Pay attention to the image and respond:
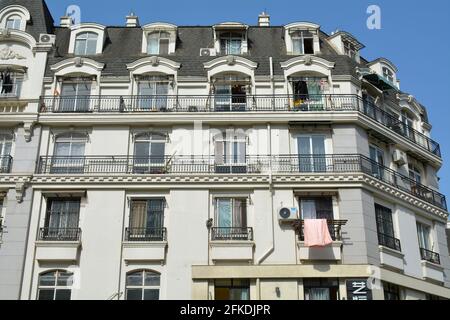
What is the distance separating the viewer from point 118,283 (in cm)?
2084

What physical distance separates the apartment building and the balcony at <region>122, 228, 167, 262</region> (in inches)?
1.5

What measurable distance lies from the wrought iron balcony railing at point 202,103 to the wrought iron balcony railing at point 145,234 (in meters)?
4.72

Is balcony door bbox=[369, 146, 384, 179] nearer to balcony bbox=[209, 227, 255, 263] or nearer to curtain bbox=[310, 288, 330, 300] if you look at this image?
curtain bbox=[310, 288, 330, 300]

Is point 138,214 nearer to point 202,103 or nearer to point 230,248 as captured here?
point 230,248

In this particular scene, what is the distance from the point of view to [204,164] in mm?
22906

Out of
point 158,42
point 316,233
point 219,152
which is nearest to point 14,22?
point 158,42

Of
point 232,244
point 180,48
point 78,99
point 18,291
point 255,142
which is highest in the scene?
point 180,48

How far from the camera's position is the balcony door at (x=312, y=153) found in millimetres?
22953

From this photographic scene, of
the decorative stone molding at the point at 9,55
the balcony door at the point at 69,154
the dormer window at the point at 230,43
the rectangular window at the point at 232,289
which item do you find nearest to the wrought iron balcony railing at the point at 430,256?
the rectangular window at the point at 232,289

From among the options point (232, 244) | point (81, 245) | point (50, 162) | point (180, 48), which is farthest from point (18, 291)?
point (180, 48)

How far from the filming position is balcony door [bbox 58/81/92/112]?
79.1 feet

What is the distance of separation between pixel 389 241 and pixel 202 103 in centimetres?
852
